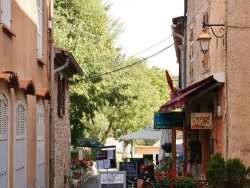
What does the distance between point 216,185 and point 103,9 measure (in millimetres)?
23726

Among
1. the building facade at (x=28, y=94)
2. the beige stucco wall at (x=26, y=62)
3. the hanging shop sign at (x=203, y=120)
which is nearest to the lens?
the building facade at (x=28, y=94)

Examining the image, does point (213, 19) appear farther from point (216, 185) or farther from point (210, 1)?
point (216, 185)

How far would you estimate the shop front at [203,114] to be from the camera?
14.9 m

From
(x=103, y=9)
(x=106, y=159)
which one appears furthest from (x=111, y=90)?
(x=106, y=159)

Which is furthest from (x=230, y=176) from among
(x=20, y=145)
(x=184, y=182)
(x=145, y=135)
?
(x=145, y=135)

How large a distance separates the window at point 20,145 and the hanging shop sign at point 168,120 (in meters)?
7.46

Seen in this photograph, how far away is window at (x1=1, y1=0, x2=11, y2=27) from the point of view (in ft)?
37.7

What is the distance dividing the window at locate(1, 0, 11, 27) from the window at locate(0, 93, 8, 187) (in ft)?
4.36

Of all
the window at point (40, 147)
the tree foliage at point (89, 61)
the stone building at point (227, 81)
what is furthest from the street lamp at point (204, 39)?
the tree foliage at point (89, 61)

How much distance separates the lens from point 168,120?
21.2 meters

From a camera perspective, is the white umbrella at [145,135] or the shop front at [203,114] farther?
the white umbrella at [145,135]

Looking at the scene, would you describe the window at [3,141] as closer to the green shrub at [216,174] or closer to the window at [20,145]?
the window at [20,145]

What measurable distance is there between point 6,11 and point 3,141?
7.43 feet

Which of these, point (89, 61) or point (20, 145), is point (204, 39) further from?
point (89, 61)
